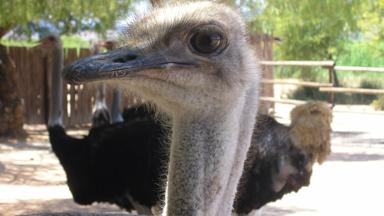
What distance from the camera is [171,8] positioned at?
2111 mm

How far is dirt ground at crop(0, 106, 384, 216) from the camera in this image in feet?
19.4

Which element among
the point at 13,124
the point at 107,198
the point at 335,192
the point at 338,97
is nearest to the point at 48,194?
the point at 107,198

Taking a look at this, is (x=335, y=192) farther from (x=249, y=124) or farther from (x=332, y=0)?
(x=249, y=124)

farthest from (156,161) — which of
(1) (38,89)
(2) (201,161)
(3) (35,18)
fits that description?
(1) (38,89)

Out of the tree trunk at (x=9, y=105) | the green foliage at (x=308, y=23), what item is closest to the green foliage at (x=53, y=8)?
the green foliage at (x=308, y=23)

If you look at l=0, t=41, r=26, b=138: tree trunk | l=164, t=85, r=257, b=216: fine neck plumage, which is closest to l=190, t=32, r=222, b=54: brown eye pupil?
l=164, t=85, r=257, b=216: fine neck plumage

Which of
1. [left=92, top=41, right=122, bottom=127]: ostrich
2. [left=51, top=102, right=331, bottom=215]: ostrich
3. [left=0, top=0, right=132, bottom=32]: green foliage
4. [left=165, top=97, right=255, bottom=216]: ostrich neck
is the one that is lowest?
[left=92, top=41, right=122, bottom=127]: ostrich

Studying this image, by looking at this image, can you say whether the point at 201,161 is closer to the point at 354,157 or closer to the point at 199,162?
the point at 199,162

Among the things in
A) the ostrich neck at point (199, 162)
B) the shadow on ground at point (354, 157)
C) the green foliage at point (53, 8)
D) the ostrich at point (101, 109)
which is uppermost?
the green foliage at point (53, 8)

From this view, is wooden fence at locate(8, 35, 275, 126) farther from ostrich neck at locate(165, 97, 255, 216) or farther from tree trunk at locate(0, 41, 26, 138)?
ostrich neck at locate(165, 97, 255, 216)

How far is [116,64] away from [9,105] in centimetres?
886

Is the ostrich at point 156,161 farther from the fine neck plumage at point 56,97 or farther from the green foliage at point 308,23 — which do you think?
the green foliage at point 308,23

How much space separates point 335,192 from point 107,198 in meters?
2.56

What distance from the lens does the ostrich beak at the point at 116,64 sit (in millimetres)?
1747
